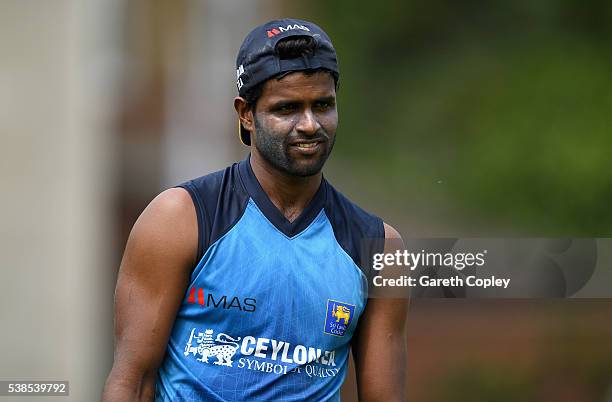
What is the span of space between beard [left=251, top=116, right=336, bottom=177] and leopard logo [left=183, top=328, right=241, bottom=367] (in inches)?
19.9

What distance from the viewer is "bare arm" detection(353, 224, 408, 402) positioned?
3.32m

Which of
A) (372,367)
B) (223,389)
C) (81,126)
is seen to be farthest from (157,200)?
(81,126)

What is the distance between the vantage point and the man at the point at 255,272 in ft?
10.0

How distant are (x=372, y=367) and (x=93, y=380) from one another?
3.15 meters

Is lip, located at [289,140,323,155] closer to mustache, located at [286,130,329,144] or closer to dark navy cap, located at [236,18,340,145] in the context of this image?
mustache, located at [286,130,329,144]

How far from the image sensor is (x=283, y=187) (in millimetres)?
3270

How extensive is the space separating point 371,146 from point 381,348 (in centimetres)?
305

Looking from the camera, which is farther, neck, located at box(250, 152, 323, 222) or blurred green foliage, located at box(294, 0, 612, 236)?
blurred green foliage, located at box(294, 0, 612, 236)

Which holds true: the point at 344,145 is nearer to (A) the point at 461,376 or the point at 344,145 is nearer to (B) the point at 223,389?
(A) the point at 461,376

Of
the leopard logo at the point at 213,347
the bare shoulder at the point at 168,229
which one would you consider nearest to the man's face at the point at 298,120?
the bare shoulder at the point at 168,229

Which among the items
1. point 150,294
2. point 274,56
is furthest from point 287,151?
point 150,294

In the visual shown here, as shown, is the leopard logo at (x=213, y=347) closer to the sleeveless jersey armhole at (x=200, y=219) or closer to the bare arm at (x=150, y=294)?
the bare arm at (x=150, y=294)

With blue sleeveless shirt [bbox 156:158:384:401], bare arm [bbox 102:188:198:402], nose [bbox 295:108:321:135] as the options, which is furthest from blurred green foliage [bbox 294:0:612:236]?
bare arm [bbox 102:188:198:402]

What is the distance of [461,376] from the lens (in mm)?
6406
